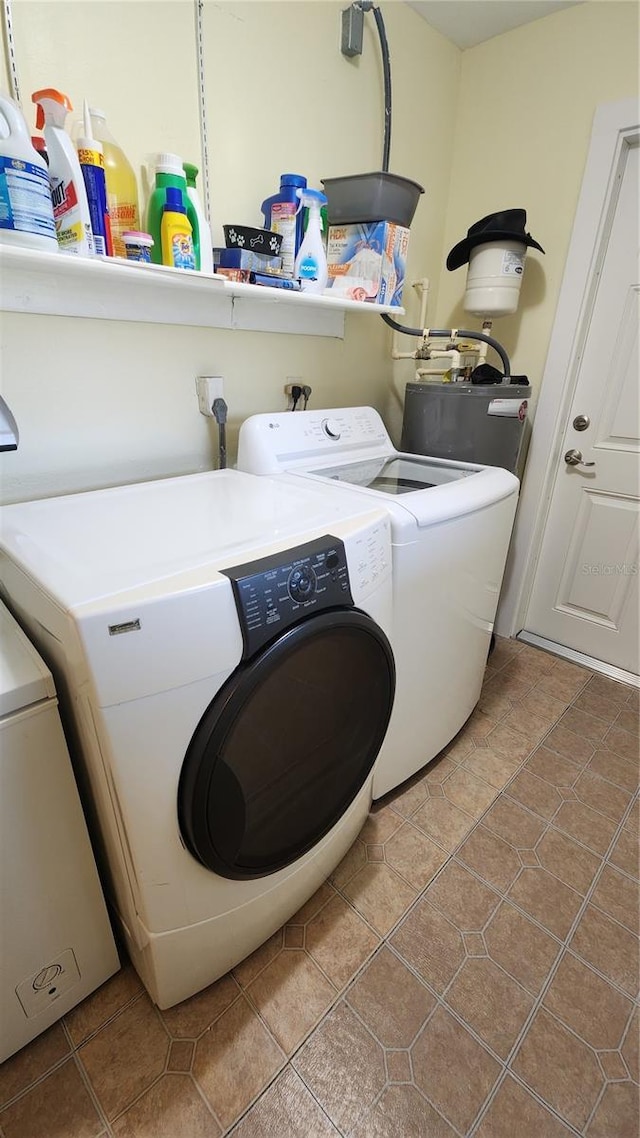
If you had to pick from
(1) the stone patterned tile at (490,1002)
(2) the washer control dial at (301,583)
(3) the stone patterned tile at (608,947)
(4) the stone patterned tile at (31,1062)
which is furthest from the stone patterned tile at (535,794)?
(4) the stone patterned tile at (31,1062)

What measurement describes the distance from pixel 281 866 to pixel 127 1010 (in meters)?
0.45

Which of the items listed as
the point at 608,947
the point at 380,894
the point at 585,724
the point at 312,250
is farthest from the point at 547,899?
the point at 312,250

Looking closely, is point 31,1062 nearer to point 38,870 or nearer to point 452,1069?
point 38,870

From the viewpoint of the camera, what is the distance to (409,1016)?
1.01 meters

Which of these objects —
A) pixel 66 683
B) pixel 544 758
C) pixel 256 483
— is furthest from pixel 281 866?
pixel 544 758

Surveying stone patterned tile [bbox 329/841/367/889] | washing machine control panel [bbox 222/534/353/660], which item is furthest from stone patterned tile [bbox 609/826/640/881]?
washing machine control panel [bbox 222/534/353/660]

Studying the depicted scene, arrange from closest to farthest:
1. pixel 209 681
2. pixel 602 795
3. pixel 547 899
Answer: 1. pixel 209 681
2. pixel 547 899
3. pixel 602 795

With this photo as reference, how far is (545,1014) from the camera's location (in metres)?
1.02

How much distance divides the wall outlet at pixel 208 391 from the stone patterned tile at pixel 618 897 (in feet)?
5.47

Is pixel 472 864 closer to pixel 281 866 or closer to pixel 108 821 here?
pixel 281 866

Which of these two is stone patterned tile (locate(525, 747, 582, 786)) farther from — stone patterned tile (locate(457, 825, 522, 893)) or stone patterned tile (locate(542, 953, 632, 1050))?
stone patterned tile (locate(542, 953, 632, 1050))

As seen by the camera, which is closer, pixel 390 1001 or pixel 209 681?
pixel 209 681

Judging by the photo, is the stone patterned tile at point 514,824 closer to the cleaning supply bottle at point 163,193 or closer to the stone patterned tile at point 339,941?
the stone patterned tile at point 339,941

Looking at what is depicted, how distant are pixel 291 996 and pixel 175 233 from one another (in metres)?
1.65
